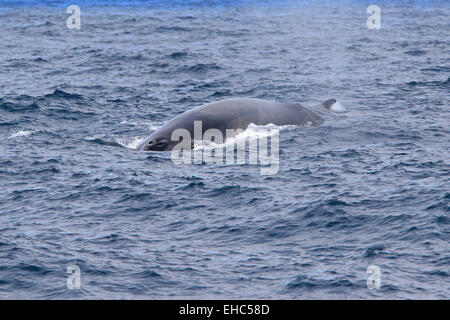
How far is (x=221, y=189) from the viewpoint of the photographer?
2191 centimetres

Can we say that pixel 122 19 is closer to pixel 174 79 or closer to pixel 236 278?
pixel 174 79

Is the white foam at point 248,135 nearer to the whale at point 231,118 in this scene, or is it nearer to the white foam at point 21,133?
the whale at point 231,118

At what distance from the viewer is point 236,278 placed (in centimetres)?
1633

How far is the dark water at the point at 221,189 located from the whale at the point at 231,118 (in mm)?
889

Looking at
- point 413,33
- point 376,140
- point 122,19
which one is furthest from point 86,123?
point 122,19

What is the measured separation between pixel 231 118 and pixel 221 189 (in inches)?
212

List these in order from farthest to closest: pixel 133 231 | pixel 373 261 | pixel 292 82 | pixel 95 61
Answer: pixel 95 61 < pixel 292 82 < pixel 133 231 < pixel 373 261

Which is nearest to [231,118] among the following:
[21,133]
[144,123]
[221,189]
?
[144,123]

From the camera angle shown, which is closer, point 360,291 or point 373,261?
point 360,291

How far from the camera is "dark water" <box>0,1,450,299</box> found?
16.5 m

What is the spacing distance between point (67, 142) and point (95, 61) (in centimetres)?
2239

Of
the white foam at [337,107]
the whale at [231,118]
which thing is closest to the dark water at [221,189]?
the white foam at [337,107]

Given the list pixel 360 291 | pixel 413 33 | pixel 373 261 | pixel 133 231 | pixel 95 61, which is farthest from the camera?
pixel 413 33

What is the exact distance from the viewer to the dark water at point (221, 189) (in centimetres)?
1648
